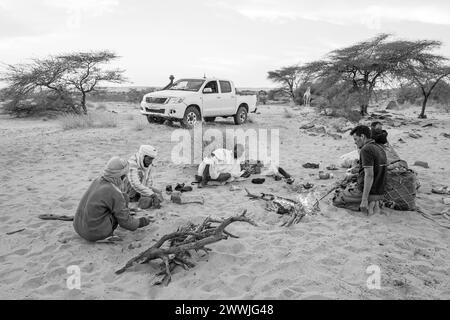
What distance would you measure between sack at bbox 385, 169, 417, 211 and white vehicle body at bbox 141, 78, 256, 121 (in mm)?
7798

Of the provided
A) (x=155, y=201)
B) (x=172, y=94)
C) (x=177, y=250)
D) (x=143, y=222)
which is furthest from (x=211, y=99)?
(x=177, y=250)

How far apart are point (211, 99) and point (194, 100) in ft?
2.75

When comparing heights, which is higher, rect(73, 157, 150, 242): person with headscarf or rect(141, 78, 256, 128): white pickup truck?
rect(141, 78, 256, 128): white pickup truck

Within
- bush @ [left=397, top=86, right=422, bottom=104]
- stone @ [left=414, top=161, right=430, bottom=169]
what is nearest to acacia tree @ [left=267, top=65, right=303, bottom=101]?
bush @ [left=397, top=86, right=422, bottom=104]

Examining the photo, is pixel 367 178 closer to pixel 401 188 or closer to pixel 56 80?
pixel 401 188

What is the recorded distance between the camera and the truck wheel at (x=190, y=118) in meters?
12.4

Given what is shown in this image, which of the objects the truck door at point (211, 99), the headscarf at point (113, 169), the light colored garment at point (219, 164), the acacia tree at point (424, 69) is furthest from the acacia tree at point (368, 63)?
the headscarf at point (113, 169)

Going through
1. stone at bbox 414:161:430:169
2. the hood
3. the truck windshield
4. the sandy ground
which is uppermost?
the truck windshield

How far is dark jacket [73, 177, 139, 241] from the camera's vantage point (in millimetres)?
4207

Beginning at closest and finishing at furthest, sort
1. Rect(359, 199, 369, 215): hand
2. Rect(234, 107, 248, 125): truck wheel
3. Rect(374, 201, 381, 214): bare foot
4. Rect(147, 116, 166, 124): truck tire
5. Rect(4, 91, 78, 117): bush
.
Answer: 1. Rect(359, 199, 369, 215): hand
2. Rect(374, 201, 381, 214): bare foot
3. Rect(147, 116, 166, 124): truck tire
4. Rect(234, 107, 248, 125): truck wheel
5. Rect(4, 91, 78, 117): bush

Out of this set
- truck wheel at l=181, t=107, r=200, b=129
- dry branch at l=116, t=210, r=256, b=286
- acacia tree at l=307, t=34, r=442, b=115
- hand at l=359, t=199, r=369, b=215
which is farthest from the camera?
acacia tree at l=307, t=34, r=442, b=115

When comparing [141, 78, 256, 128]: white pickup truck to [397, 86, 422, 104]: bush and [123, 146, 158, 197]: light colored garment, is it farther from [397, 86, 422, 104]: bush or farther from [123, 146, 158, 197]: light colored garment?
[397, 86, 422, 104]: bush

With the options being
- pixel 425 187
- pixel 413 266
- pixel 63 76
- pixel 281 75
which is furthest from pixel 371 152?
pixel 281 75

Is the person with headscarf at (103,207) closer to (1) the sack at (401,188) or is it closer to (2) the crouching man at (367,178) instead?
(2) the crouching man at (367,178)
